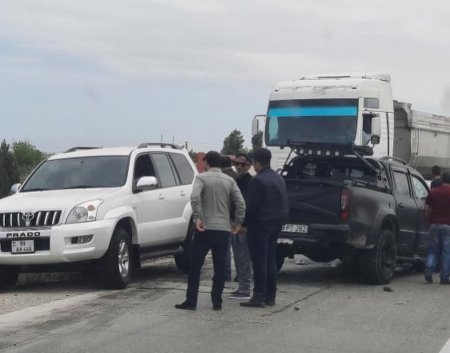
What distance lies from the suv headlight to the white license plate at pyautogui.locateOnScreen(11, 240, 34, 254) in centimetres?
56

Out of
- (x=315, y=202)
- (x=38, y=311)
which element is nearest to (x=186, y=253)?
(x=315, y=202)

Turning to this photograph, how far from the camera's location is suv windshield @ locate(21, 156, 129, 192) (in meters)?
12.2

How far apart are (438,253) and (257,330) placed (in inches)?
208

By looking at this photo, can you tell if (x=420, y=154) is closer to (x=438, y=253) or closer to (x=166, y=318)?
(x=438, y=253)

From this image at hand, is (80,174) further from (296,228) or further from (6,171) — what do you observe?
(6,171)

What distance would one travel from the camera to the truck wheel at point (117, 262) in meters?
11.3

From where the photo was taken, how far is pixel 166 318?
941cm

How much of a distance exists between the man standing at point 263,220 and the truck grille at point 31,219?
2611 mm

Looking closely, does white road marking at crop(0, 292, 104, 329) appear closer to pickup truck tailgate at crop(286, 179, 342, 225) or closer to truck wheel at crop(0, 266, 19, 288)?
truck wheel at crop(0, 266, 19, 288)

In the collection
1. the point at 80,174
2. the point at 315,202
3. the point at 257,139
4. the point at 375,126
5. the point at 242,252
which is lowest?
the point at 242,252

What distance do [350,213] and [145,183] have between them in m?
2.87

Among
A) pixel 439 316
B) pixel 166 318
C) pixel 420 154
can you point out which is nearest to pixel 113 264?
pixel 166 318

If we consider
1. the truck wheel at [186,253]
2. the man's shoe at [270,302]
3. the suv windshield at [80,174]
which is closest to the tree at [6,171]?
the truck wheel at [186,253]

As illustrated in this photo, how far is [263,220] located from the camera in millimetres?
10094
